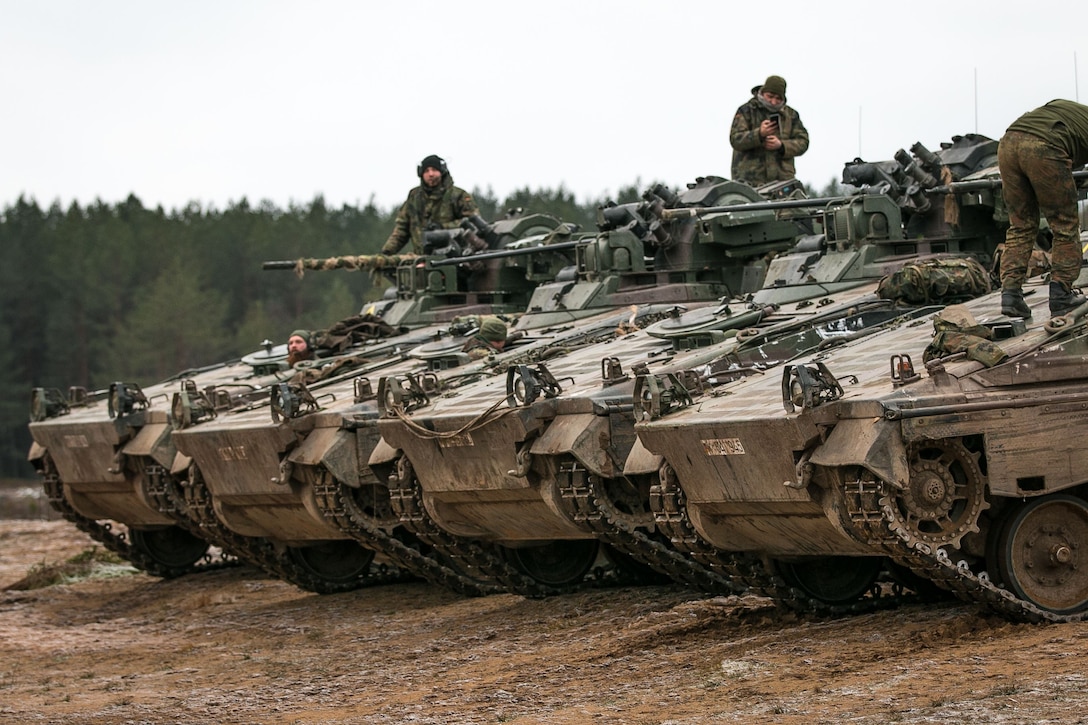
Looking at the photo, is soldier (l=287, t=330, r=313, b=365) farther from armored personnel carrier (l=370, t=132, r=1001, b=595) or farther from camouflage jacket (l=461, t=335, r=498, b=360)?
armored personnel carrier (l=370, t=132, r=1001, b=595)

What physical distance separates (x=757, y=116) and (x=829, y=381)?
11221mm

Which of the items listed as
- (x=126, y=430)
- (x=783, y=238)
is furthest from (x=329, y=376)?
(x=783, y=238)

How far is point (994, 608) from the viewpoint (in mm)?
12023

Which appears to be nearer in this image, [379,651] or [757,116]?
[379,651]

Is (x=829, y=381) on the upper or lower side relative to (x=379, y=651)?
upper

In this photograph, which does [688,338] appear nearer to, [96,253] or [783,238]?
[783,238]

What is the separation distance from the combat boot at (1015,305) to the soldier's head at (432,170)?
1393 cm

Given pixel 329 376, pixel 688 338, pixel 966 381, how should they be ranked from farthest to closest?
pixel 329 376 < pixel 688 338 < pixel 966 381

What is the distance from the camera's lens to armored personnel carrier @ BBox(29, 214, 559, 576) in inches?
806

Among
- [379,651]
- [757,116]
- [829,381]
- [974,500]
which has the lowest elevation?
[379,651]

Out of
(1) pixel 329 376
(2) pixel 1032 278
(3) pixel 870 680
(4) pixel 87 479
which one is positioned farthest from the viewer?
(4) pixel 87 479

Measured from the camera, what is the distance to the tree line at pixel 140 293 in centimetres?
5344

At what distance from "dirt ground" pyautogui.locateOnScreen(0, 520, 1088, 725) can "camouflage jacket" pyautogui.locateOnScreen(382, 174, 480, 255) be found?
715 cm

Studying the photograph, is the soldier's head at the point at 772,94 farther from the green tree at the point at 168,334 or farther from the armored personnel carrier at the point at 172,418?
the green tree at the point at 168,334
